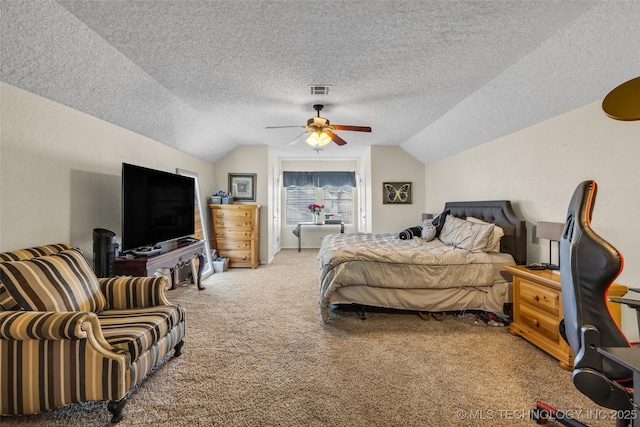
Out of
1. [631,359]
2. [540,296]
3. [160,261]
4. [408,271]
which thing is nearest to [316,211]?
[408,271]

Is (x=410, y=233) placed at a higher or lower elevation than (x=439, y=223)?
lower

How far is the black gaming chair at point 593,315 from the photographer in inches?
40.9

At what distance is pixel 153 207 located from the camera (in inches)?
116

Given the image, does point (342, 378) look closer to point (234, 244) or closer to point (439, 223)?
point (439, 223)

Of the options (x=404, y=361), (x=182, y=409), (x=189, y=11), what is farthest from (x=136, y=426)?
(x=189, y=11)

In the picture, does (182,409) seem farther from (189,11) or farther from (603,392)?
(189,11)

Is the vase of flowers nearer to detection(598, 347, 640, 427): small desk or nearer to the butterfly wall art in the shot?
the butterfly wall art

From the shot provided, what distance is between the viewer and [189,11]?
5.91 ft

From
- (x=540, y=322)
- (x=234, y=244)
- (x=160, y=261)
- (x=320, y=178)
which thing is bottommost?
(x=540, y=322)

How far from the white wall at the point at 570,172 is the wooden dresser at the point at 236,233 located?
3869mm

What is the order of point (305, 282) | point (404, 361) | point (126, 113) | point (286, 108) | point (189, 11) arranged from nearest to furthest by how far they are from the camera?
1. point (189, 11)
2. point (404, 361)
3. point (126, 113)
4. point (286, 108)
5. point (305, 282)

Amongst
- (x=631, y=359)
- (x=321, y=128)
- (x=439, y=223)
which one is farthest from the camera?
(x=439, y=223)

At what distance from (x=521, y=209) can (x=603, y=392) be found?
2.62m

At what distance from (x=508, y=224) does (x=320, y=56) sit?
280 cm
